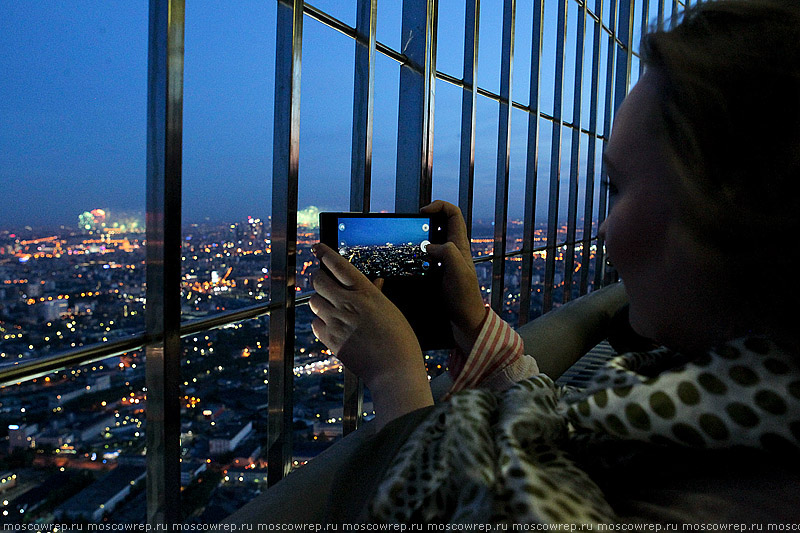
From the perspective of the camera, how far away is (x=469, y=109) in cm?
389

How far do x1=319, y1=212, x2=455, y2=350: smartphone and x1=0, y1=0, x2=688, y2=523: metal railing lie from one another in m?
0.49

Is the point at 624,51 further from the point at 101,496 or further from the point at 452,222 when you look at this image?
the point at 101,496

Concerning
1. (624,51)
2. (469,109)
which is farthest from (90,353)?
(624,51)

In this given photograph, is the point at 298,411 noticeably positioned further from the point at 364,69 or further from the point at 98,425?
the point at 364,69

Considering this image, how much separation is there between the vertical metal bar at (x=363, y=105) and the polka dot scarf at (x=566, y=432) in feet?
7.24

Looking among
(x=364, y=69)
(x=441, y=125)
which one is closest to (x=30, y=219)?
(x=364, y=69)

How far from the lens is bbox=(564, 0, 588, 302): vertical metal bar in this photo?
5.92 metres

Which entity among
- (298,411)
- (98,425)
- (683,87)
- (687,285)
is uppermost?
(683,87)

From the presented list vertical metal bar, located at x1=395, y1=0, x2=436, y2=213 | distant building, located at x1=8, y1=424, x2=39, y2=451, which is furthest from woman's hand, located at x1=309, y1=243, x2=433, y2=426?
vertical metal bar, located at x1=395, y1=0, x2=436, y2=213

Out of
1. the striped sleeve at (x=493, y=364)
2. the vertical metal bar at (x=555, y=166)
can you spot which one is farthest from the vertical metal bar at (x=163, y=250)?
the vertical metal bar at (x=555, y=166)

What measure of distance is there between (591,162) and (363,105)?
5223 mm

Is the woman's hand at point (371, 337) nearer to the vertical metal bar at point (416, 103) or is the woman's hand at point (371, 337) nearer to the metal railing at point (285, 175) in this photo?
the metal railing at point (285, 175)

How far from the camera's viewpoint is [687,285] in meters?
0.44

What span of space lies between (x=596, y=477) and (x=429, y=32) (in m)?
3.01
